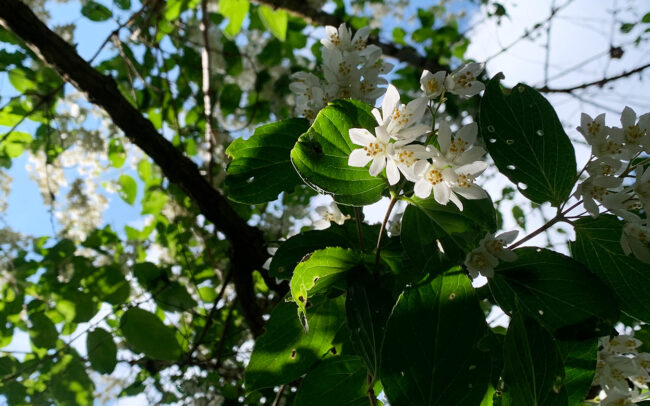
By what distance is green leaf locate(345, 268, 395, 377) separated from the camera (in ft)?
2.27

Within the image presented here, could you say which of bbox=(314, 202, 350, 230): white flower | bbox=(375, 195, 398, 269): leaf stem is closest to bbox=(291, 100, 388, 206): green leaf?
bbox=(375, 195, 398, 269): leaf stem

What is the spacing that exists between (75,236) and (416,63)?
7.75 feet

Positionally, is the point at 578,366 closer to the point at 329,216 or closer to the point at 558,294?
the point at 558,294

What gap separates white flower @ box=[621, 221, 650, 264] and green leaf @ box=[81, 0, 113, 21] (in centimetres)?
248

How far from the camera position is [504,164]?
78 cm

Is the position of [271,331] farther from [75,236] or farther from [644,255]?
[75,236]

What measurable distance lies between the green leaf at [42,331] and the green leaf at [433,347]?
1436 mm

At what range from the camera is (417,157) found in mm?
704

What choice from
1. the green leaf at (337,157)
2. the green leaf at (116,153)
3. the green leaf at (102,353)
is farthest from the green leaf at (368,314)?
the green leaf at (116,153)

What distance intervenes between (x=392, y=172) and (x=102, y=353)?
130 cm

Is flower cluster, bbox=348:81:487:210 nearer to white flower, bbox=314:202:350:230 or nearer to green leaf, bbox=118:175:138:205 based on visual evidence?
white flower, bbox=314:202:350:230

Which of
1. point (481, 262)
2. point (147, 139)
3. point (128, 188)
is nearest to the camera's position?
point (481, 262)

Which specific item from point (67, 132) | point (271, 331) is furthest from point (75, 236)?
point (271, 331)

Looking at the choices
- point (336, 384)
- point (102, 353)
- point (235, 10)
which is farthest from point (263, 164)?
point (235, 10)
